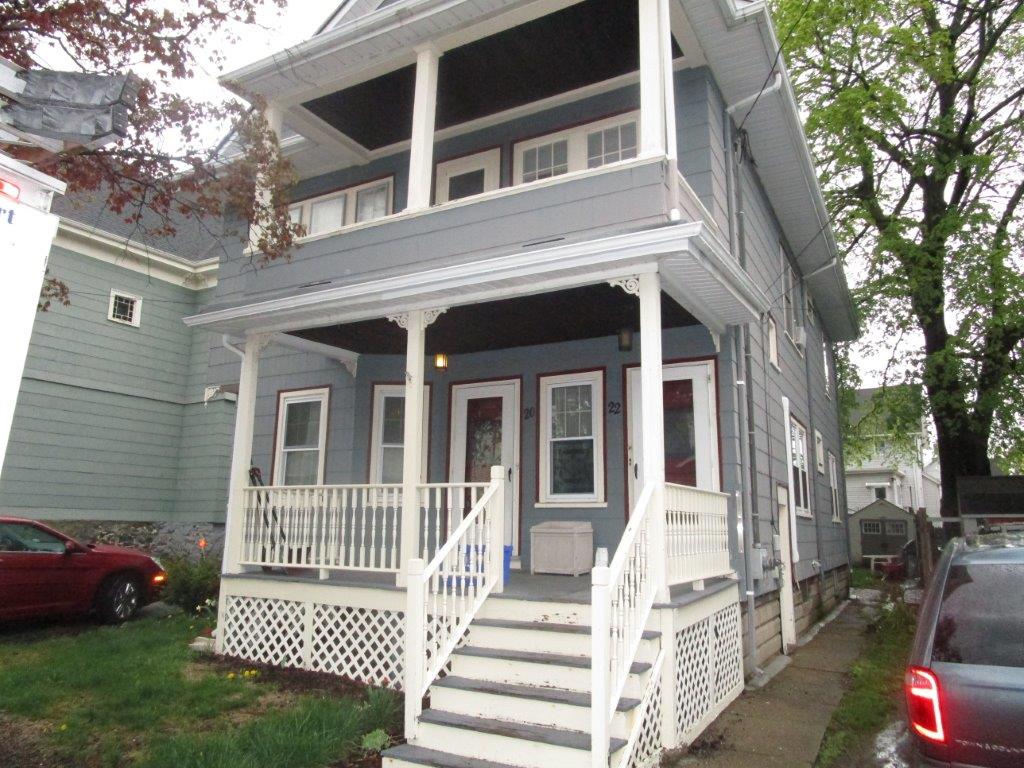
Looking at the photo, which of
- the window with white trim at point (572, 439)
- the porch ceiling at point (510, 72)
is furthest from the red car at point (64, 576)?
the porch ceiling at point (510, 72)

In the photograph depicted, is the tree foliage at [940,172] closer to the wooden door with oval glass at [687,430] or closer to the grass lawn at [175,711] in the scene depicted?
the wooden door with oval glass at [687,430]

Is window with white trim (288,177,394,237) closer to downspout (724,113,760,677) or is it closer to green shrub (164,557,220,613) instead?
downspout (724,113,760,677)

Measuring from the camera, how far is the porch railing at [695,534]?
5527 millimetres

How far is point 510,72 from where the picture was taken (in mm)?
7805

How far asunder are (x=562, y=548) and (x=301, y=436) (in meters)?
4.26

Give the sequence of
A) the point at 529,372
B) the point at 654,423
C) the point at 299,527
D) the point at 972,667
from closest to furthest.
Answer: the point at 972,667 < the point at 654,423 < the point at 299,527 < the point at 529,372

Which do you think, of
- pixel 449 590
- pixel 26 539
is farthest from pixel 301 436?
pixel 449 590

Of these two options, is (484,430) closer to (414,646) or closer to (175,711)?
(414,646)

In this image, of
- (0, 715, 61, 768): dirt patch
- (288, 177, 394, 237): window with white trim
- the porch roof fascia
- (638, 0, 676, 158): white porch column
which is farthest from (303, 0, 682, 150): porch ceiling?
(0, 715, 61, 768): dirt patch

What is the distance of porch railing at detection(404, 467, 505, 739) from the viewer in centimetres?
493

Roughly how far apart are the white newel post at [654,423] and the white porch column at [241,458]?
14.7 ft

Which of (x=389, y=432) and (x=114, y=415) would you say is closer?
(x=389, y=432)

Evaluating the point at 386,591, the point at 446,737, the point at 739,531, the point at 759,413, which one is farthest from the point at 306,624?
the point at 759,413

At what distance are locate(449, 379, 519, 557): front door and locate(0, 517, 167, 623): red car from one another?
14.1ft
